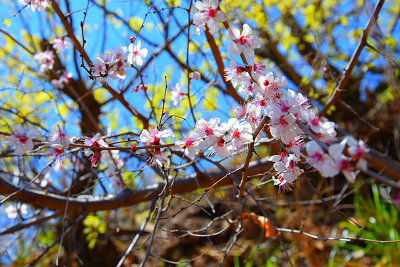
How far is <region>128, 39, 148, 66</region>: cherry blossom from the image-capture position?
1512mm

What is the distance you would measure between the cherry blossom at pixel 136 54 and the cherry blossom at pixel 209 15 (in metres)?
0.42

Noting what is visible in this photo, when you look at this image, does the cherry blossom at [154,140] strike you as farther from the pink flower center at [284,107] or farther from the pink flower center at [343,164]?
the pink flower center at [343,164]

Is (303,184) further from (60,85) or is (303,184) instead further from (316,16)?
(60,85)

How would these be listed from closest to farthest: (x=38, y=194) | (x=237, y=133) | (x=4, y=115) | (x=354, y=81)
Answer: (x=237, y=133), (x=38, y=194), (x=4, y=115), (x=354, y=81)

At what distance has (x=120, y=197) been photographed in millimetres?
2396

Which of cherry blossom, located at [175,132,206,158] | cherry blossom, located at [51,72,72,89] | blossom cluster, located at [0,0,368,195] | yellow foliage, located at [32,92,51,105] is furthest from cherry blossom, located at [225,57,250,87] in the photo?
yellow foliage, located at [32,92,51,105]

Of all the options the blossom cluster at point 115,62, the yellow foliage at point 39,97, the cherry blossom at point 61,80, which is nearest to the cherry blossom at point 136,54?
the blossom cluster at point 115,62

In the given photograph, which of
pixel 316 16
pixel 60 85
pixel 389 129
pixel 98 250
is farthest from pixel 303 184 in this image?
pixel 60 85

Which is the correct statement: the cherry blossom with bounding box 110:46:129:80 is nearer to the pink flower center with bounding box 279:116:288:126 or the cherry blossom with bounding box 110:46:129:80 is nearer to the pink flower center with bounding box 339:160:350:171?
the pink flower center with bounding box 279:116:288:126

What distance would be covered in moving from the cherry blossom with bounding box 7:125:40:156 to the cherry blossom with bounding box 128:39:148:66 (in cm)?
54

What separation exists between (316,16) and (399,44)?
1.37 m

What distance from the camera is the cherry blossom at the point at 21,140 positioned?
112 cm

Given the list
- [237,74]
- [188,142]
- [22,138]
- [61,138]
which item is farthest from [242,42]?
[22,138]

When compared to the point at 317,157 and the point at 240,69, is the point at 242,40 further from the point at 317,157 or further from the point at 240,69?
the point at 317,157
